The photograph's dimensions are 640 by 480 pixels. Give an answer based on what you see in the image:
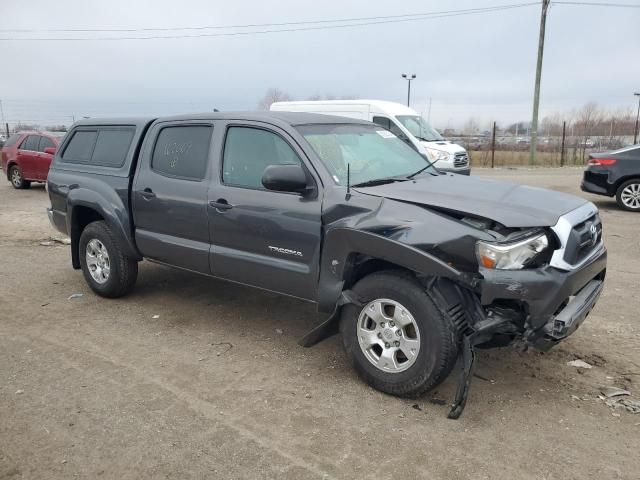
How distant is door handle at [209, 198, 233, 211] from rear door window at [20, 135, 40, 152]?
42.3 feet

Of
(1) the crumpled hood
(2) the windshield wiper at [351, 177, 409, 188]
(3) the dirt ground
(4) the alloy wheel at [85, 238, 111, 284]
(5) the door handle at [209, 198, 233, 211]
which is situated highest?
(2) the windshield wiper at [351, 177, 409, 188]

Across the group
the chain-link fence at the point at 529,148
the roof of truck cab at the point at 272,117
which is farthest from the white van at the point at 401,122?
the chain-link fence at the point at 529,148

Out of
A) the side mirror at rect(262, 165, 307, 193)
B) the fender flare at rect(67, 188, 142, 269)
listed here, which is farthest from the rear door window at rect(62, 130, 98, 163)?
the side mirror at rect(262, 165, 307, 193)

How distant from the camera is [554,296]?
3.26 meters

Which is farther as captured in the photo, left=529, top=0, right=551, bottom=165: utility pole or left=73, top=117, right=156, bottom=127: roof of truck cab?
left=529, top=0, right=551, bottom=165: utility pole

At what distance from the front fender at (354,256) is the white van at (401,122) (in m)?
10.6

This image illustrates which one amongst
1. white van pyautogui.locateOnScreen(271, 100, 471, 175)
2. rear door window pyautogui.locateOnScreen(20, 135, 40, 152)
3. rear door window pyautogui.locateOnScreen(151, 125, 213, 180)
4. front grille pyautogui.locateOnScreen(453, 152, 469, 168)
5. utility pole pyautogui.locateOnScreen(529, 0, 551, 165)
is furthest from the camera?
utility pole pyautogui.locateOnScreen(529, 0, 551, 165)

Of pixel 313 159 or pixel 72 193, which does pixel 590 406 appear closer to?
pixel 313 159

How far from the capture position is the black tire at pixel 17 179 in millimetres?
15430

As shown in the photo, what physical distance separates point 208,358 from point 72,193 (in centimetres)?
266

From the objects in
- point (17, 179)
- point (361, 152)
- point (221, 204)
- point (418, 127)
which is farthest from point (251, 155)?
point (17, 179)

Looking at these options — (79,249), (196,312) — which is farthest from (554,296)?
Answer: (79,249)

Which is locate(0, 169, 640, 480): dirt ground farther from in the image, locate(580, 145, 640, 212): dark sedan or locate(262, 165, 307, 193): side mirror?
locate(580, 145, 640, 212): dark sedan

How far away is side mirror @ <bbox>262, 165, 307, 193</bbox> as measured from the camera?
386 centimetres
